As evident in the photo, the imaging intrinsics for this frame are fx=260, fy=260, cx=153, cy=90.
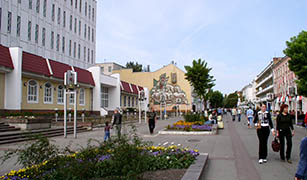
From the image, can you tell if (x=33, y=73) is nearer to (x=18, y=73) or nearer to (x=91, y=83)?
(x=18, y=73)

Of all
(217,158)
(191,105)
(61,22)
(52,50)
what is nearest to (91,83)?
(52,50)

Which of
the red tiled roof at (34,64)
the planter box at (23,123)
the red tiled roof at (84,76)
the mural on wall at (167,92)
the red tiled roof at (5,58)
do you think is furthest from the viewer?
the mural on wall at (167,92)

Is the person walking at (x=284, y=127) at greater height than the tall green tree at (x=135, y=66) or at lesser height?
lesser

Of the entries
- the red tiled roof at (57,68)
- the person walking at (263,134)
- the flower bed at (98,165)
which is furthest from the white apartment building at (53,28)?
the person walking at (263,134)

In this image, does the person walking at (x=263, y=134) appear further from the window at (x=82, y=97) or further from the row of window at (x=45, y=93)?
the window at (x=82, y=97)

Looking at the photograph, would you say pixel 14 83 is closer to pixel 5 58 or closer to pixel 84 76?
pixel 5 58

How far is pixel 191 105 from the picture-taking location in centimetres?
6306

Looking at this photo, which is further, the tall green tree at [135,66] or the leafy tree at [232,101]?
the leafy tree at [232,101]

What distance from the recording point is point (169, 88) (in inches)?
2518

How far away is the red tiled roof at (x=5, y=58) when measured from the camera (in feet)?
67.7

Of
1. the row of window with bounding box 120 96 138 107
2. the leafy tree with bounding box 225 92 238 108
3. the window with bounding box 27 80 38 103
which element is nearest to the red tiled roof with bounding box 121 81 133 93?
the row of window with bounding box 120 96 138 107

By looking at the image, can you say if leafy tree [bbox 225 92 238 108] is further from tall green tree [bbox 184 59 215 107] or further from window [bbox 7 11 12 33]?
window [bbox 7 11 12 33]

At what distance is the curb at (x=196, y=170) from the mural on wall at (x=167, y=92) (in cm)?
5521

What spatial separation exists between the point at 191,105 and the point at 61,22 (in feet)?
117
